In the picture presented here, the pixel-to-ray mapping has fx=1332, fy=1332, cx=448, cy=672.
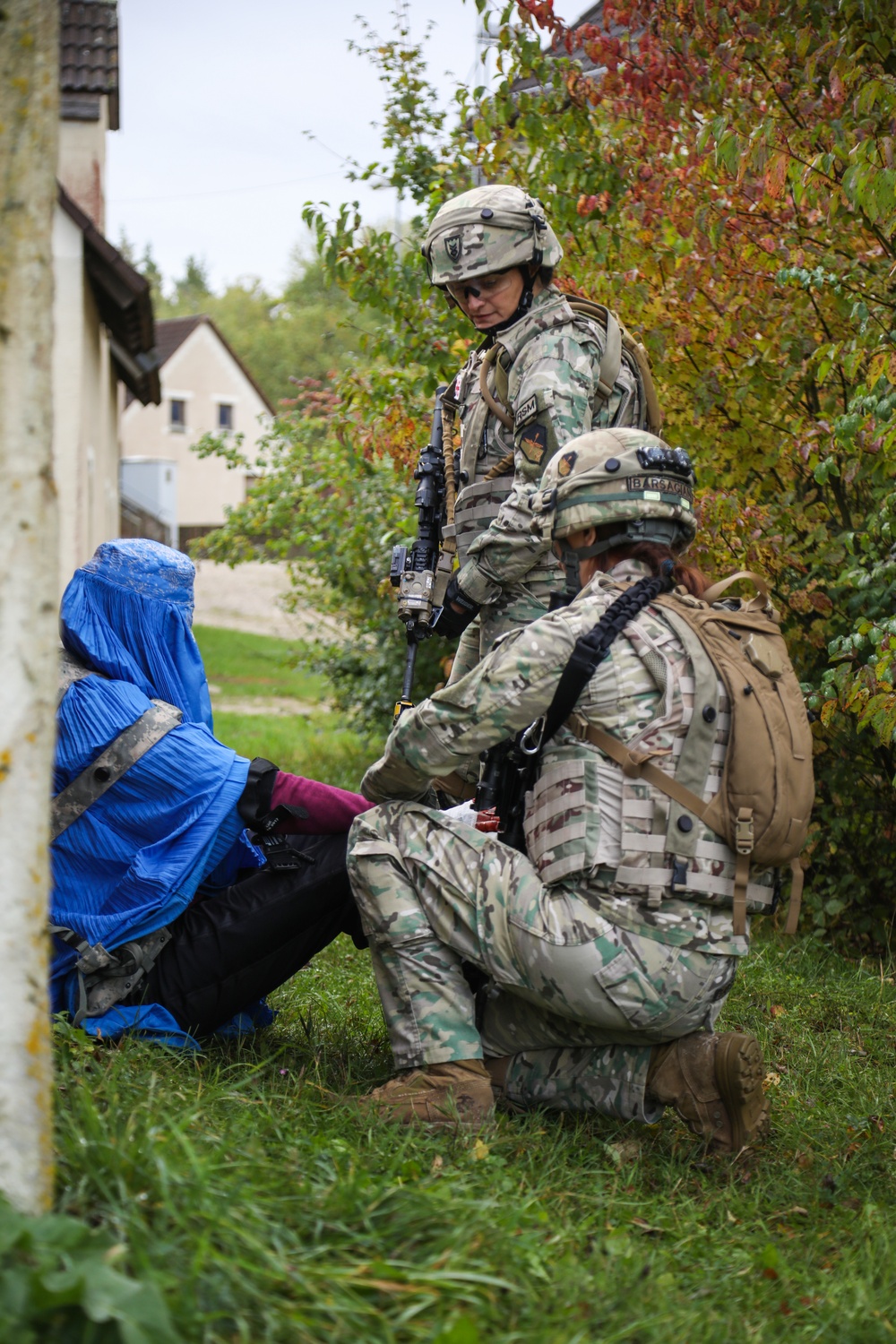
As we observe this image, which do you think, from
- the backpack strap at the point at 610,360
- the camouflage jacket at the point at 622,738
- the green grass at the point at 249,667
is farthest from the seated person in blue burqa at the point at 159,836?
the green grass at the point at 249,667

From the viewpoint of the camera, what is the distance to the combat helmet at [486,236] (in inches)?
171

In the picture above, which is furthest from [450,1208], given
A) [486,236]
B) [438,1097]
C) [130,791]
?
[486,236]

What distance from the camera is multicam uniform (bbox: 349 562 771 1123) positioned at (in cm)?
306

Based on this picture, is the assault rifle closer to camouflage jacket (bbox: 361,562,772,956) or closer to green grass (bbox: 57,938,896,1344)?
green grass (bbox: 57,938,896,1344)

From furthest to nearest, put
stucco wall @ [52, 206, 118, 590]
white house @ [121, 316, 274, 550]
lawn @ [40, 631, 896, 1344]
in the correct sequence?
1. white house @ [121, 316, 274, 550]
2. stucco wall @ [52, 206, 118, 590]
3. lawn @ [40, 631, 896, 1344]

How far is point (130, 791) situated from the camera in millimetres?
3303

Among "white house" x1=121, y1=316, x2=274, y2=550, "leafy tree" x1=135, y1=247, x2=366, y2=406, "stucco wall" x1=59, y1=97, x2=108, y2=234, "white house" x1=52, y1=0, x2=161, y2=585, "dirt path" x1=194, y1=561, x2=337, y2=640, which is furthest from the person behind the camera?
"leafy tree" x1=135, y1=247, x2=366, y2=406

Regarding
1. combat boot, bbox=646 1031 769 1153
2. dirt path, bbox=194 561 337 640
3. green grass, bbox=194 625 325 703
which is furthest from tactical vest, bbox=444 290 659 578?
dirt path, bbox=194 561 337 640

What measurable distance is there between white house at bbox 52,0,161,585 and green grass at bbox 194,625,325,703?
8.42 ft

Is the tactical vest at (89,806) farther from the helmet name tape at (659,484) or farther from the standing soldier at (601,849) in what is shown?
the helmet name tape at (659,484)

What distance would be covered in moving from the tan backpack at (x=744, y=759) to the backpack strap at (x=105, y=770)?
1086 mm

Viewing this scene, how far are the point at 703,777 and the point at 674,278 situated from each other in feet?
10.4

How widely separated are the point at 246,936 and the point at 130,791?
481mm

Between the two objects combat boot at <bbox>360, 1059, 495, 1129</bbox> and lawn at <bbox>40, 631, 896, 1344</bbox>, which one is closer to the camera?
lawn at <bbox>40, 631, 896, 1344</bbox>
